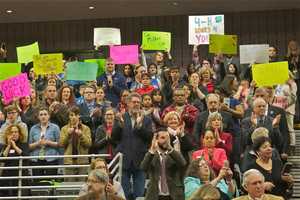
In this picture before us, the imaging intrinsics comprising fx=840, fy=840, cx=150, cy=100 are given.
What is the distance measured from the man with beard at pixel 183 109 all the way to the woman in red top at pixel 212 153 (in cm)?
171

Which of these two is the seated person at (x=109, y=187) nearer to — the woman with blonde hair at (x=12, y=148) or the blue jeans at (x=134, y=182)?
the blue jeans at (x=134, y=182)

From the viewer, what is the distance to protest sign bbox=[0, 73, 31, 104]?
499 inches

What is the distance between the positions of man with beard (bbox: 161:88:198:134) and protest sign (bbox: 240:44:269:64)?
3078mm

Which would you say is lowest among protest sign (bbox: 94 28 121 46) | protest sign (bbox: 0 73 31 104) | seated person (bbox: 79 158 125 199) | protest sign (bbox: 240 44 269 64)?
seated person (bbox: 79 158 125 199)

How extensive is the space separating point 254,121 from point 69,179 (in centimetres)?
272

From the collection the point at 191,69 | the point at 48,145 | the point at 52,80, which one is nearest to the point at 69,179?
the point at 48,145

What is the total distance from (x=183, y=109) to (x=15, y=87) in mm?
2806

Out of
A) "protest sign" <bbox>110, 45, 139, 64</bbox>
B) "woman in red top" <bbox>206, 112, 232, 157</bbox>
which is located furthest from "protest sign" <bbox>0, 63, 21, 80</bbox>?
"woman in red top" <bbox>206, 112, 232, 157</bbox>

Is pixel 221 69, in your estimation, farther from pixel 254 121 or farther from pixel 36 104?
pixel 254 121

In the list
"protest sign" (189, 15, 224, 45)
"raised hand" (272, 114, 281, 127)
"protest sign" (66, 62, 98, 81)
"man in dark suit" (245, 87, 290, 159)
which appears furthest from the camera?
"protest sign" (189, 15, 224, 45)

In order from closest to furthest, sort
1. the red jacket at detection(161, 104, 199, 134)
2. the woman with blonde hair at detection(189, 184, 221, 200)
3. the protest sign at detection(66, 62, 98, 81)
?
the woman with blonde hair at detection(189, 184, 221, 200), the red jacket at detection(161, 104, 199, 134), the protest sign at detection(66, 62, 98, 81)

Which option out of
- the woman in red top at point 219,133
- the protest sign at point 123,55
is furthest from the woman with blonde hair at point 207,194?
the protest sign at point 123,55

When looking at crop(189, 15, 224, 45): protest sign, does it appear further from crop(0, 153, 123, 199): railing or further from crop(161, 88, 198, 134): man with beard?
crop(0, 153, 123, 199): railing

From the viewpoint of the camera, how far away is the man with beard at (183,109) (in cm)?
1144
